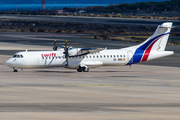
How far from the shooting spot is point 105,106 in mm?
25000

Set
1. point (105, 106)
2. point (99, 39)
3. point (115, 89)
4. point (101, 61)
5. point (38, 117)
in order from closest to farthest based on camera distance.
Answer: point (38, 117) → point (105, 106) → point (115, 89) → point (101, 61) → point (99, 39)

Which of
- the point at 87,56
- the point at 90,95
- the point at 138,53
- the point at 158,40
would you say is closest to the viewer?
the point at 90,95

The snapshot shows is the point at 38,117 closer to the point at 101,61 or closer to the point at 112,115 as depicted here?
the point at 112,115

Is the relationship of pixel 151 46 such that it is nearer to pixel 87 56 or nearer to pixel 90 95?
pixel 87 56

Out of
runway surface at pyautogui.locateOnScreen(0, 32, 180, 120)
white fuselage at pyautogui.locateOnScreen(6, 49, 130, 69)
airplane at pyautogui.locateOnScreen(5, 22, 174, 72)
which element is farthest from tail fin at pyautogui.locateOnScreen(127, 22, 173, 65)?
runway surface at pyautogui.locateOnScreen(0, 32, 180, 120)

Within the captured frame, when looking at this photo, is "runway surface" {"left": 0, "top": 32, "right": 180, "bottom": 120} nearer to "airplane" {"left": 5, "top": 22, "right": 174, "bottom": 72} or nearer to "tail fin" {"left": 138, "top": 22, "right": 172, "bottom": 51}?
"airplane" {"left": 5, "top": 22, "right": 174, "bottom": 72}

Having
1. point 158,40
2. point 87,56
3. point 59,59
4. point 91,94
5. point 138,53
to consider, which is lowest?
point 91,94

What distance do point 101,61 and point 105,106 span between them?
1990 centimetres

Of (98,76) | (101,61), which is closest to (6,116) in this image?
(98,76)

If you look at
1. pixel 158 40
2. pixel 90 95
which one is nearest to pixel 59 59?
pixel 158 40

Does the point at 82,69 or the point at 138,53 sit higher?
the point at 138,53

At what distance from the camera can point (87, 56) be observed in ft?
147

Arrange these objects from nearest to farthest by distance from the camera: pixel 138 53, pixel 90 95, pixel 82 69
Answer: pixel 90 95, pixel 82 69, pixel 138 53

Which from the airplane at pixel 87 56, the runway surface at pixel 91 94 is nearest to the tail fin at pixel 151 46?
the airplane at pixel 87 56
